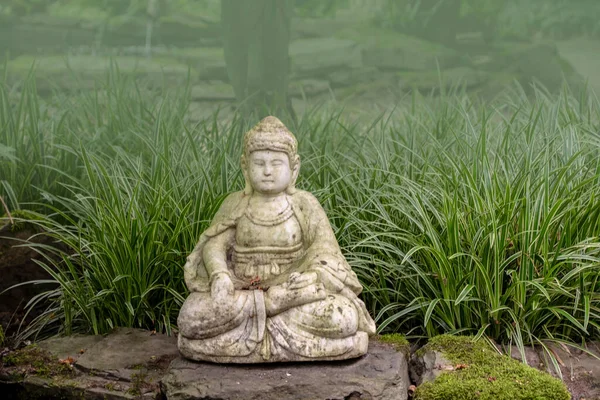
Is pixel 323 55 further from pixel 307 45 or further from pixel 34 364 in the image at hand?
pixel 34 364

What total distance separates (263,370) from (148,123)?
2.99 metres

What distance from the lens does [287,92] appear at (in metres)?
7.84

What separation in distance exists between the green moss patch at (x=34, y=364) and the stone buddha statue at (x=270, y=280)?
25.4 inches

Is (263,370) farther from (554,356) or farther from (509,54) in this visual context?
(509,54)

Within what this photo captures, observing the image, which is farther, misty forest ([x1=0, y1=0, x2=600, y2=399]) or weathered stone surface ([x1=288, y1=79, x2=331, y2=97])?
weathered stone surface ([x1=288, y1=79, x2=331, y2=97])

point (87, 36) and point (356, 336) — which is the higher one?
point (87, 36)

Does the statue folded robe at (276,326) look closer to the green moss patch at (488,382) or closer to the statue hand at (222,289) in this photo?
the statue hand at (222,289)

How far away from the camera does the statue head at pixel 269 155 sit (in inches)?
154

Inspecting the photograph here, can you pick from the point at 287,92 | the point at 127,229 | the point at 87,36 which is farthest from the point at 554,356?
the point at 87,36

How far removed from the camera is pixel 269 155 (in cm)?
391

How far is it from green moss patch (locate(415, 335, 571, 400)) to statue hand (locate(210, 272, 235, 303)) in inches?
35.1

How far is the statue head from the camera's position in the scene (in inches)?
154

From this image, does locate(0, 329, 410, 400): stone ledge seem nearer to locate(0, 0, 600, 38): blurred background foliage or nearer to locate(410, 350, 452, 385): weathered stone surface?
locate(410, 350, 452, 385): weathered stone surface

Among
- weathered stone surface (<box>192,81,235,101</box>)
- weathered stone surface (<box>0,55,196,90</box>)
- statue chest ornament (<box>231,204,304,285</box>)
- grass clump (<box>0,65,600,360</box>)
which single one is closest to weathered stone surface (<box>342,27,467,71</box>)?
weathered stone surface (<box>192,81,235,101</box>)
